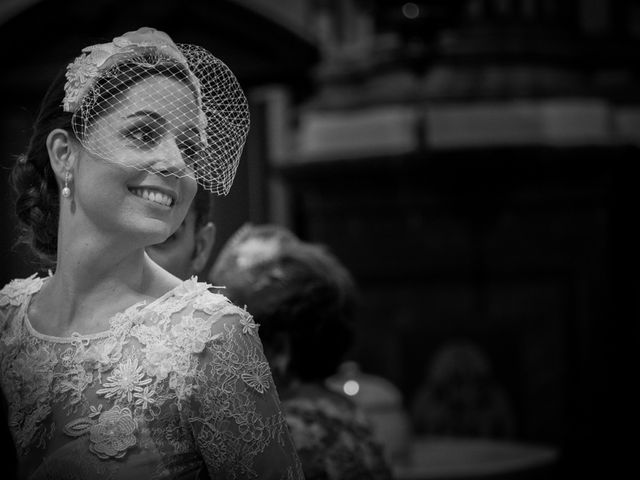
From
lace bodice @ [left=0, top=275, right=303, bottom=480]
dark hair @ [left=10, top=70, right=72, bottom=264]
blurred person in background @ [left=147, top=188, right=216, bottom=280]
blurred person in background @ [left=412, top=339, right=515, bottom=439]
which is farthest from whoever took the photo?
blurred person in background @ [left=412, top=339, right=515, bottom=439]

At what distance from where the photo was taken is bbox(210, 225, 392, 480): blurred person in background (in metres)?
2.15

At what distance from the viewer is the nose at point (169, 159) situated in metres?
1.46

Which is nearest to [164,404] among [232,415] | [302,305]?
[232,415]

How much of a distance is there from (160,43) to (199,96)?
95mm

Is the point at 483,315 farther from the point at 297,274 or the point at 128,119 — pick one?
the point at 128,119

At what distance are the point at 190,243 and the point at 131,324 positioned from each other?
42 cm

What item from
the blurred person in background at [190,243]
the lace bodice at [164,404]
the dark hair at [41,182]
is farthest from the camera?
the blurred person in background at [190,243]

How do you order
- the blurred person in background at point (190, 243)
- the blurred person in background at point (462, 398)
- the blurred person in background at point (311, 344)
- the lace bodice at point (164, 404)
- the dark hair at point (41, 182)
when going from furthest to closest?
1. the blurred person in background at point (462, 398)
2. the blurred person in background at point (311, 344)
3. the blurred person in background at point (190, 243)
4. the dark hair at point (41, 182)
5. the lace bodice at point (164, 404)

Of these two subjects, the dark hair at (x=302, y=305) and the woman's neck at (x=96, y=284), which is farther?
the dark hair at (x=302, y=305)

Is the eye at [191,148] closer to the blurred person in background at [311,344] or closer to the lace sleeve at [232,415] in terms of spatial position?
the lace sleeve at [232,415]

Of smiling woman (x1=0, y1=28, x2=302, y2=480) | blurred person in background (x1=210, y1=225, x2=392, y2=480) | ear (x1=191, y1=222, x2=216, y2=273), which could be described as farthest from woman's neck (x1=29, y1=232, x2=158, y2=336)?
blurred person in background (x1=210, y1=225, x2=392, y2=480)

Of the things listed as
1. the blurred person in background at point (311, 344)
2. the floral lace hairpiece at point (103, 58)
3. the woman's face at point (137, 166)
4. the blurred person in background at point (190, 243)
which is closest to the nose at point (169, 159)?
the woman's face at point (137, 166)

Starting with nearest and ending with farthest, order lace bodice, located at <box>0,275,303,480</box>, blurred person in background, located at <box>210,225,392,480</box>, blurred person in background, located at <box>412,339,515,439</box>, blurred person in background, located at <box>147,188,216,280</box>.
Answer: lace bodice, located at <box>0,275,303,480</box>, blurred person in background, located at <box>147,188,216,280</box>, blurred person in background, located at <box>210,225,392,480</box>, blurred person in background, located at <box>412,339,515,439</box>

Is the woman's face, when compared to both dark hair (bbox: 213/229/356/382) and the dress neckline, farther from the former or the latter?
dark hair (bbox: 213/229/356/382)
